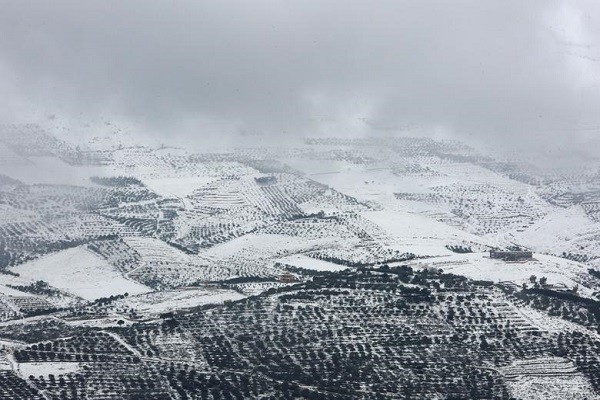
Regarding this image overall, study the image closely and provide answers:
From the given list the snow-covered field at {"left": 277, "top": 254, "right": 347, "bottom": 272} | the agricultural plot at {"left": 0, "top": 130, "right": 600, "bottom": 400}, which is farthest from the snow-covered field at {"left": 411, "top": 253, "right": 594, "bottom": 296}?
the snow-covered field at {"left": 277, "top": 254, "right": 347, "bottom": 272}

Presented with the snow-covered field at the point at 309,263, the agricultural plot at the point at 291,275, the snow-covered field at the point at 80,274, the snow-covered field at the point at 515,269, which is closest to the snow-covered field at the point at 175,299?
the agricultural plot at the point at 291,275

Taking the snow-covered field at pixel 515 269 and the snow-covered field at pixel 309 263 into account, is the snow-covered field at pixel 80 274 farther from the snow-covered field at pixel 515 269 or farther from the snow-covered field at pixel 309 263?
the snow-covered field at pixel 515 269

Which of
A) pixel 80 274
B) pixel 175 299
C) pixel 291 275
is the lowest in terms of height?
pixel 175 299

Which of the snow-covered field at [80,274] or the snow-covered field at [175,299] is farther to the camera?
the snow-covered field at [80,274]

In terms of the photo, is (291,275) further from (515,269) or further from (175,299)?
(515,269)

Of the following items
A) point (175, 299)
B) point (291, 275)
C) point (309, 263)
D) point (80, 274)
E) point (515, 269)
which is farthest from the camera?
point (309, 263)

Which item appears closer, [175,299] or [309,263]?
[175,299]

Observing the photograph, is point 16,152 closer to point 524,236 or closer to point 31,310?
point 31,310

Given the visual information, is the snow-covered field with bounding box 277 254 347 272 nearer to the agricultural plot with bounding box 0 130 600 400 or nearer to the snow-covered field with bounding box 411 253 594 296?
the agricultural plot with bounding box 0 130 600 400

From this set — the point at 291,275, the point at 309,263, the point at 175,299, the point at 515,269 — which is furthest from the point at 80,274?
the point at 515,269

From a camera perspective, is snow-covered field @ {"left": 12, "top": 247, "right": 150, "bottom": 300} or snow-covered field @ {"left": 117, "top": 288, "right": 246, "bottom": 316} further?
snow-covered field @ {"left": 12, "top": 247, "right": 150, "bottom": 300}

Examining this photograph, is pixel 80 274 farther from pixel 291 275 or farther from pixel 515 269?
pixel 515 269

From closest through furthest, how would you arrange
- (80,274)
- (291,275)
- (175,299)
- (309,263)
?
(175,299)
(291,275)
(80,274)
(309,263)

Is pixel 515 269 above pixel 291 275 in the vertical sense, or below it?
above
